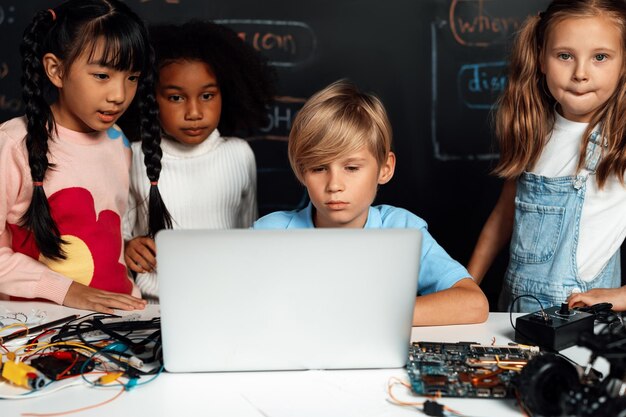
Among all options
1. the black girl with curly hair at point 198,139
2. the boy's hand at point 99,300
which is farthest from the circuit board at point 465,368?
the black girl with curly hair at point 198,139

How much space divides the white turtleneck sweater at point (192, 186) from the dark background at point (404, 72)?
50cm

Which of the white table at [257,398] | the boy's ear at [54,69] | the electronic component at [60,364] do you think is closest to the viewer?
the white table at [257,398]

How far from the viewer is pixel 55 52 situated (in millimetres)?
1789

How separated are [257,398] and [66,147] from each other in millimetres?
1110

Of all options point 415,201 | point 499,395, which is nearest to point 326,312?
point 499,395

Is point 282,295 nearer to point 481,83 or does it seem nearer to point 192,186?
point 192,186

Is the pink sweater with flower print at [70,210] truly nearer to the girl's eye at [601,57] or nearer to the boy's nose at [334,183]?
the boy's nose at [334,183]

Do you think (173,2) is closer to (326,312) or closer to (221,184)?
(221,184)

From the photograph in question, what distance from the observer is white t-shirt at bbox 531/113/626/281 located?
1.82 metres

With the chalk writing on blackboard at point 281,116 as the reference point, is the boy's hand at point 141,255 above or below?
below

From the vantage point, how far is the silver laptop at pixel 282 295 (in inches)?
40.6

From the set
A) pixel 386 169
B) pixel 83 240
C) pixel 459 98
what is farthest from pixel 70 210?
pixel 459 98

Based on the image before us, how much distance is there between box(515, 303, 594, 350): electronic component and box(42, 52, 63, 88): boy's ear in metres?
1.33

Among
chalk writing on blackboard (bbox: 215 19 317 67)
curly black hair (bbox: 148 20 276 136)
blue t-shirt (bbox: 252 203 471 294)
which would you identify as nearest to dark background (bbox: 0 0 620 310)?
chalk writing on blackboard (bbox: 215 19 317 67)
